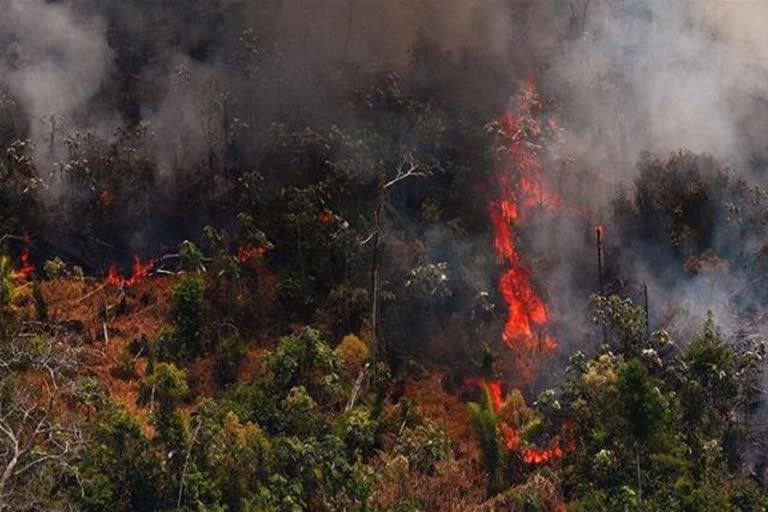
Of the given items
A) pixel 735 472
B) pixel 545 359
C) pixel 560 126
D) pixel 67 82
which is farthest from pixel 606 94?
pixel 67 82

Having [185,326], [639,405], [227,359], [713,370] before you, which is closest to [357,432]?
[227,359]

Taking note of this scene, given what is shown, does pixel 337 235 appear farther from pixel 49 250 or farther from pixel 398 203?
pixel 49 250

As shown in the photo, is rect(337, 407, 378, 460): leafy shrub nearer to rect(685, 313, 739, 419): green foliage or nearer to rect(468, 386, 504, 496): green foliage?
rect(468, 386, 504, 496): green foliage

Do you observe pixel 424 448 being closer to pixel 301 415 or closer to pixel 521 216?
pixel 301 415

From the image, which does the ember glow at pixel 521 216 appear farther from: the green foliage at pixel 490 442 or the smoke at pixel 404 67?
the green foliage at pixel 490 442

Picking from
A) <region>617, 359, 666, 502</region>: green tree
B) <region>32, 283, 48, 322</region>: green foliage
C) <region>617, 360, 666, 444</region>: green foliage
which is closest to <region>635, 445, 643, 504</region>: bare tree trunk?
<region>617, 359, 666, 502</region>: green tree
